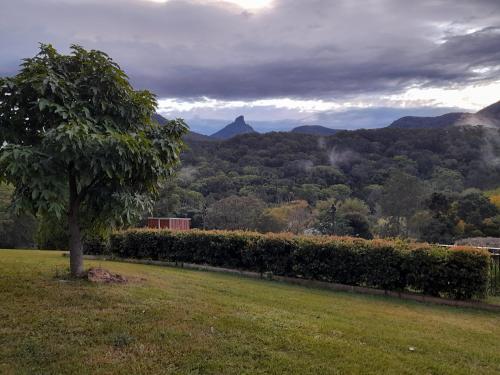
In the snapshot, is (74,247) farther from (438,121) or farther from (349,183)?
(438,121)

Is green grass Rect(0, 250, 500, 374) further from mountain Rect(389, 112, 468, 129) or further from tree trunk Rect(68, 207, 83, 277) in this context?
mountain Rect(389, 112, 468, 129)

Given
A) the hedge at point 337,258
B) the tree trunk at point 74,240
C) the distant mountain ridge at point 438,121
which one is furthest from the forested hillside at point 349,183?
the tree trunk at point 74,240

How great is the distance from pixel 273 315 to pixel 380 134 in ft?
237

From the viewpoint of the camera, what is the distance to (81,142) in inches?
227

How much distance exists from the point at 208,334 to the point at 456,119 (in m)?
108

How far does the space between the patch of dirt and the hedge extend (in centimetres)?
479

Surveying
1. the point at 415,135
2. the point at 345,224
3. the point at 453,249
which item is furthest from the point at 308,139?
the point at 453,249

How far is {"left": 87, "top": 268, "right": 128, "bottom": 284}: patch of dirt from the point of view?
731 cm

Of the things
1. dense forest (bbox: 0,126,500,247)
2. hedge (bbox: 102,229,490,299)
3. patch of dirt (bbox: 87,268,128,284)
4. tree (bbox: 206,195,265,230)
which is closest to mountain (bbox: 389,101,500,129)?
dense forest (bbox: 0,126,500,247)

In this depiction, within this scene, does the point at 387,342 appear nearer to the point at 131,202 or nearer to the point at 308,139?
the point at 131,202

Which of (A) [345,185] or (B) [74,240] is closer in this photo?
(B) [74,240]

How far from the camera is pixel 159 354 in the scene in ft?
14.6

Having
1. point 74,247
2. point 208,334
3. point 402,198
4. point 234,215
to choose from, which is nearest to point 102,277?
point 74,247

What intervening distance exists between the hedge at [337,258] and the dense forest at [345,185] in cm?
1511
